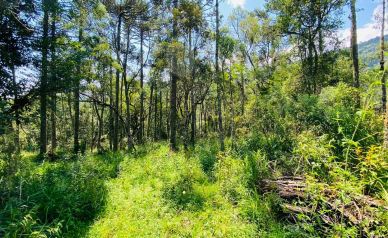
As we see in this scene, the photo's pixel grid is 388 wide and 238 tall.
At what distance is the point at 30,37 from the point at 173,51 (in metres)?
5.69

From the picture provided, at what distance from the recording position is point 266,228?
3.09 metres

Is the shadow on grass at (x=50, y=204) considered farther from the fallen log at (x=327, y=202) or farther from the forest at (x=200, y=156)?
the fallen log at (x=327, y=202)

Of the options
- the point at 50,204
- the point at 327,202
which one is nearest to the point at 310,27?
the point at 327,202

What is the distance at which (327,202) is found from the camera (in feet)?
7.70

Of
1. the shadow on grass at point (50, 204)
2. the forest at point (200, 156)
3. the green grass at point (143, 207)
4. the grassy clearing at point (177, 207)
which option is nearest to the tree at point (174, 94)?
the forest at point (200, 156)

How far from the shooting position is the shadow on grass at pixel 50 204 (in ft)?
9.14

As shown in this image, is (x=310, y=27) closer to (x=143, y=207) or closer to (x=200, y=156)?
(x=200, y=156)

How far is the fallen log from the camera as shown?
2.19 metres

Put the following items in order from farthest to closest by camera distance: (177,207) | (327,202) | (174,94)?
(174,94) < (177,207) < (327,202)

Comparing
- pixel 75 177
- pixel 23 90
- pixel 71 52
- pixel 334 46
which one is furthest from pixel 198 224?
pixel 334 46

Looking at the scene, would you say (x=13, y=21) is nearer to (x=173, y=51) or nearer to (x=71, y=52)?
(x=71, y=52)

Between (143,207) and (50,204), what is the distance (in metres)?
1.86

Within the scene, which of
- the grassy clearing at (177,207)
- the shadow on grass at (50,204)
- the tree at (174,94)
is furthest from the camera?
the tree at (174,94)

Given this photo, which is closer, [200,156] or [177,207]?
[177,207]
